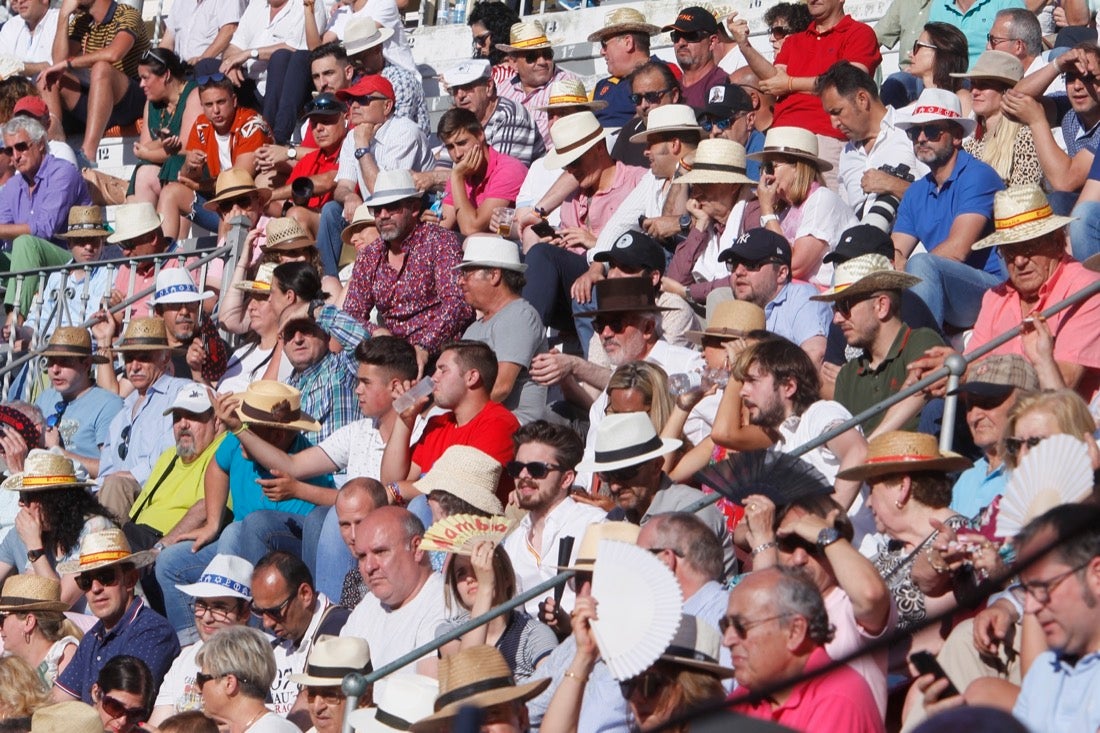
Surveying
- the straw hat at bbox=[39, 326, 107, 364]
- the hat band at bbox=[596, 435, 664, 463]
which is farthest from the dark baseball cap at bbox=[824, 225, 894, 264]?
the straw hat at bbox=[39, 326, 107, 364]

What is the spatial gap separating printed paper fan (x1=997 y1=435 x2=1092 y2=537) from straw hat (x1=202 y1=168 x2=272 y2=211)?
767 centimetres

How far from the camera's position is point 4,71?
50.5 feet

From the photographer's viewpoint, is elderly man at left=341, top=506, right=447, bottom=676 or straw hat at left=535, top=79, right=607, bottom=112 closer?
elderly man at left=341, top=506, right=447, bottom=676

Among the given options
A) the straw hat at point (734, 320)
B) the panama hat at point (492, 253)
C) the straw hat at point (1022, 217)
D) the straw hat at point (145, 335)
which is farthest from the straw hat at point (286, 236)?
the straw hat at point (1022, 217)

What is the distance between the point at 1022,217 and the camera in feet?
25.5

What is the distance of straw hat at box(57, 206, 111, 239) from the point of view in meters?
13.0

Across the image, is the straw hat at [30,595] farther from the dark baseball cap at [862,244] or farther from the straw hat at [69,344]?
the dark baseball cap at [862,244]

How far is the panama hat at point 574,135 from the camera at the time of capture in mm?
Answer: 10609

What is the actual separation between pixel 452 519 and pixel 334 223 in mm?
4745

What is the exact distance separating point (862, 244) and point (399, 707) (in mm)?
3296

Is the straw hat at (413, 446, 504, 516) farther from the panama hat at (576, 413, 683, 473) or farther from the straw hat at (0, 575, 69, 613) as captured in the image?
the straw hat at (0, 575, 69, 613)

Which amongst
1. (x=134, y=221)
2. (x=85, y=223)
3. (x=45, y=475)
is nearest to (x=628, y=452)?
(x=45, y=475)

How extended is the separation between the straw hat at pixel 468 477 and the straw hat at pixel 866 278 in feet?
4.93

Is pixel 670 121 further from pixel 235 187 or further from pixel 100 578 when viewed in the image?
pixel 100 578
